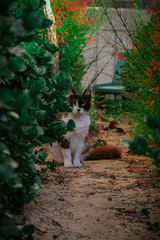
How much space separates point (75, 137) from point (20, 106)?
2166 mm

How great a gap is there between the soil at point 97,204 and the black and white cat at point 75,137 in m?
0.27

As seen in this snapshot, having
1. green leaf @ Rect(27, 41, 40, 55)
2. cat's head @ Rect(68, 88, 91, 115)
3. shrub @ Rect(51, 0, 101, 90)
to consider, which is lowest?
green leaf @ Rect(27, 41, 40, 55)

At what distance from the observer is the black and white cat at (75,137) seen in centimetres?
310

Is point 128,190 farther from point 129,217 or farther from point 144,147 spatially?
point 144,147

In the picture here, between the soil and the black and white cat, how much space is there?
0.90 ft

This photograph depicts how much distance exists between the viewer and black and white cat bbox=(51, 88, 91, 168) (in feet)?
10.2

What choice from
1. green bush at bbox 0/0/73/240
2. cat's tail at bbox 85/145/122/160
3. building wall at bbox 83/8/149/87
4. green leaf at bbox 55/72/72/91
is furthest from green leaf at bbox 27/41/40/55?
cat's tail at bbox 85/145/122/160

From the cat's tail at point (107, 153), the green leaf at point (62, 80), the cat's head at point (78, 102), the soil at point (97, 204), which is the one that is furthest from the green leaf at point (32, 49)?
the cat's tail at point (107, 153)

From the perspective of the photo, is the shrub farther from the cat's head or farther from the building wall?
the cat's head

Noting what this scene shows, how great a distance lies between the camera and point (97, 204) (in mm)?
1817

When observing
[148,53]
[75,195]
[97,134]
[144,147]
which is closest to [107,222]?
[75,195]

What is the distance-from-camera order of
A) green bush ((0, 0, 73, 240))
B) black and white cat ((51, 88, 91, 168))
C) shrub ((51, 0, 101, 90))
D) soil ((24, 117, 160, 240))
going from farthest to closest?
shrub ((51, 0, 101, 90)) < black and white cat ((51, 88, 91, 168)) < soil ((24, 117, 160, 240)) < green bush ((0, 0, 73, 240))

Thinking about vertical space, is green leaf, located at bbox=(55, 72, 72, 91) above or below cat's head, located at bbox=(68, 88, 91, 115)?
below

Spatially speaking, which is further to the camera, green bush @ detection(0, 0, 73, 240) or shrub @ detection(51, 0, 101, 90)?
shrub @ detection(51, 0, 101, 90)
